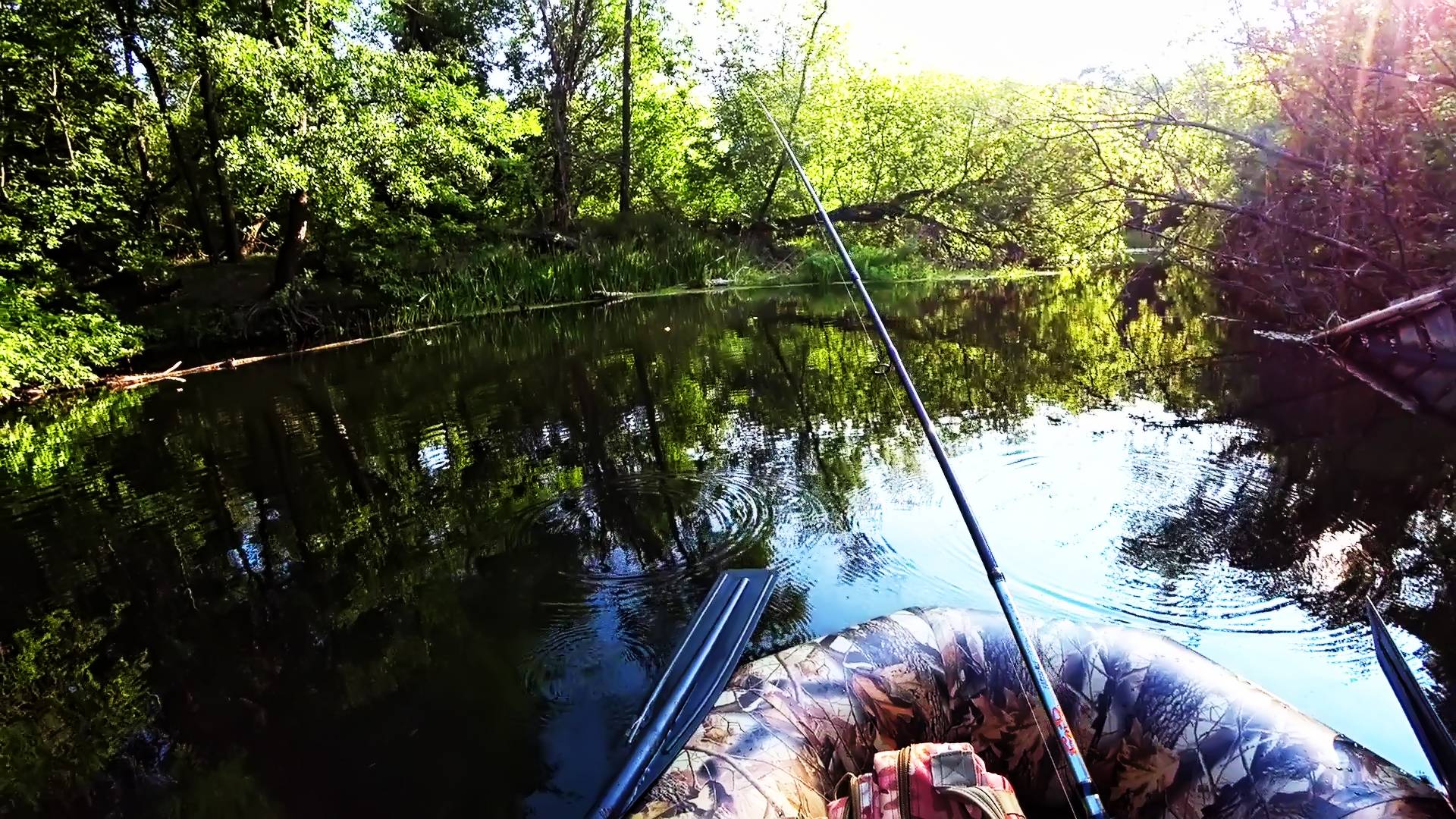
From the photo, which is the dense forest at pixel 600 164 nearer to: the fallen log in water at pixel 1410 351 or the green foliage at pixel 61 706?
the fallen log in water at pixel 1410 351

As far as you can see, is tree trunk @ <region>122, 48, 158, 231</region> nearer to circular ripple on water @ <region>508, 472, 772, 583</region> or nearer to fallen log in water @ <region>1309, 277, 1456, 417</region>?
circular ripple on water @ <region>508, 472, 772, 583</region>

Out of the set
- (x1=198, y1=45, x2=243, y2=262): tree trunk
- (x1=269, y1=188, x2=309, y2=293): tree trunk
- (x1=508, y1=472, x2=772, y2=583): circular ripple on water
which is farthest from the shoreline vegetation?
(x1=508, y1=472, x2=772, y2=583): circular ripple on water

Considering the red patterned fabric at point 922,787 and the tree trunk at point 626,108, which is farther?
the tree trunk at point 626,108

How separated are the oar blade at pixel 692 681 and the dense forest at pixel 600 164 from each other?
5.57 meters

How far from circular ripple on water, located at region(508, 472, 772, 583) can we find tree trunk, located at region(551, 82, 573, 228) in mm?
16098

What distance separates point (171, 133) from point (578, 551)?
13527 millimetres

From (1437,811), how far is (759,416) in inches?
219

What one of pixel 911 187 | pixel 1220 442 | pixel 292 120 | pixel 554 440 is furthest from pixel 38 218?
pixel 911 187

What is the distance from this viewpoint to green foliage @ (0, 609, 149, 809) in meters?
2.82

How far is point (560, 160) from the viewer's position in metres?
19.8

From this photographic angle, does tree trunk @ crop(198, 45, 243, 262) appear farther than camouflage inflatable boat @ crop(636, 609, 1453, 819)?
Yes

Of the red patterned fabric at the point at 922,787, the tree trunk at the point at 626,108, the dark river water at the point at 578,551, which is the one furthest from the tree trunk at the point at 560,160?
the red patterned fabric at the point at 922,787

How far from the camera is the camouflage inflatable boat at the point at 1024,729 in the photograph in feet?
5.43

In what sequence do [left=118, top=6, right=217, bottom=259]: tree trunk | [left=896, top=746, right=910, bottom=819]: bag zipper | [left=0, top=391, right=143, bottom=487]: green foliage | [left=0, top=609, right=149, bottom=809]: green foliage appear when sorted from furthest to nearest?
1. [left=118, top=6, right=217, bottom=259]: tree trunk
2. [left=0, top=391, right=143, bottom=487]: green foliage
3. [left=0, top=609, right=149, bottom=809]: green foliage
4. [left=896, top=746, right=910, bottom=819]: bag zipper
